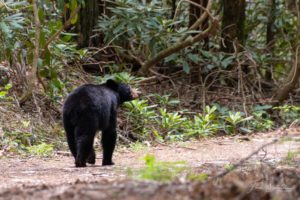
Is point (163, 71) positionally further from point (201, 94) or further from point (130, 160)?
point (130, 160)

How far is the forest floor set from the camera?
3.18 metres

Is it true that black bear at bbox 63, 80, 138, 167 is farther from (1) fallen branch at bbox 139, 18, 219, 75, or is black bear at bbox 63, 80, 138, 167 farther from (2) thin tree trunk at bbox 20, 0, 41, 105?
(1) fallen branch at bbox 139, 18, 219, 75

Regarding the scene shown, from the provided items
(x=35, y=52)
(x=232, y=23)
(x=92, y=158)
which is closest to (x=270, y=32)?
(x=232, y=23)

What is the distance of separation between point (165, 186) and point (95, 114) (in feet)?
14.7

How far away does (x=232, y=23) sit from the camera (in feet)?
51.3

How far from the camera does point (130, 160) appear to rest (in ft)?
29.2

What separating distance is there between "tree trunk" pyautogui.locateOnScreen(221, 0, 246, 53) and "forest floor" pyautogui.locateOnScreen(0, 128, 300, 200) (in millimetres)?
4326

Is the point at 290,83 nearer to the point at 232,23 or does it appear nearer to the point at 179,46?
the point at 232,23

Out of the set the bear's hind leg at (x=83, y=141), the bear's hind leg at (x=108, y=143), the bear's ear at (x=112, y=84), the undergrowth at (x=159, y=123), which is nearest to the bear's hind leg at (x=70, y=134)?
the bear's hind leg at (x=83, y=141)

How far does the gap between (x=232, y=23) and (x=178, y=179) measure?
12320mm

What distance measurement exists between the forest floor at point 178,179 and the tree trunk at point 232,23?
4.33m

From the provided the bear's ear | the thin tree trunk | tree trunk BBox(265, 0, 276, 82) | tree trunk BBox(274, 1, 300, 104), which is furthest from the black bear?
tree trunk BBox(265, 0, 276, 82)

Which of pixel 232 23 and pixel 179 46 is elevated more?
pixel 232 23

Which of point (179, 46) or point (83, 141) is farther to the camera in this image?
point (179, 46)
